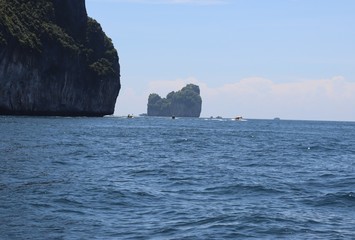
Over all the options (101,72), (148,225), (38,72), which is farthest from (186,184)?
(101,72)

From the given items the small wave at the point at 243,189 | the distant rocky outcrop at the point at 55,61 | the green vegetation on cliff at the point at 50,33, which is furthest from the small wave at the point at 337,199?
the green vegetation on cliff at the point at 50,33

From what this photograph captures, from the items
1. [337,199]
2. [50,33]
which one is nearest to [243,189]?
[337,199]

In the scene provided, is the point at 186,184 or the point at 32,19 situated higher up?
the point at 32,19

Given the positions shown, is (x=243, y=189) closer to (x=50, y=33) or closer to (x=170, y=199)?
(x=170, y=199)

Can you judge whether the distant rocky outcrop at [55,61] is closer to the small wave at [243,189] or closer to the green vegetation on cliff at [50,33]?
the green vegetation on cliff at [50,33]

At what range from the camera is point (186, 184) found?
22.0 m

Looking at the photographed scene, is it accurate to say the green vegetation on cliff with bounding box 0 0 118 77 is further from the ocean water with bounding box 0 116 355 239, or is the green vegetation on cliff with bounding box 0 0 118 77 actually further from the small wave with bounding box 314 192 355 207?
the small wave with bounding box 314 192 355 207

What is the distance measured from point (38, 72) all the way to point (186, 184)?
3575 inches

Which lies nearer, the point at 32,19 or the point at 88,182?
the point at 88,182

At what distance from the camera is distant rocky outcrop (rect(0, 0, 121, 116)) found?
317 feet

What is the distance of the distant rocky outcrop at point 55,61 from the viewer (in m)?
96.5

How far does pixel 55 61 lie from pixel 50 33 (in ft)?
24.1

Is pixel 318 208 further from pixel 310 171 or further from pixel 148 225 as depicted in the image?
pixel 310 171

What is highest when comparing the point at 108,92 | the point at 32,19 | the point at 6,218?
the point at 32,19
